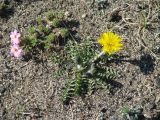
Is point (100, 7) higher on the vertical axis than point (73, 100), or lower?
higher

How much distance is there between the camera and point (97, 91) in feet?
14.6

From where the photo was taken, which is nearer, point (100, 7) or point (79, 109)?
point (79, 109)

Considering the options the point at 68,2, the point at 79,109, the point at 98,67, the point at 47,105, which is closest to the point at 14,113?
the point at 47,105

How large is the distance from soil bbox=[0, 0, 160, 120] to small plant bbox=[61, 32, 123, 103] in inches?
2.9

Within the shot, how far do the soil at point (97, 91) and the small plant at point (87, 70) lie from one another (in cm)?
7

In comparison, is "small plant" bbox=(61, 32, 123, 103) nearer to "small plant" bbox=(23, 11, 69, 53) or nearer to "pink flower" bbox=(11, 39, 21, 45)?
"small plant" bbox=(23, 11, 69, 53)

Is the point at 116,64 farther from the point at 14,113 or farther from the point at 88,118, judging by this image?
the point at 14,113

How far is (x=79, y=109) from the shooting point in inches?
172

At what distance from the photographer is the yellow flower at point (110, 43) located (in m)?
4.24

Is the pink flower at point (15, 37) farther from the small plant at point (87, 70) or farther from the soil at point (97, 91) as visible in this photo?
the small plant at point (87, 70)

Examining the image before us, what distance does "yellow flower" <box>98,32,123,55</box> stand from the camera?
13.9ft

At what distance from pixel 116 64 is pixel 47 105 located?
0.81 m

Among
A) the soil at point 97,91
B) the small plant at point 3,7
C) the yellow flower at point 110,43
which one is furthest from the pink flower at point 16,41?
the yellow flower at point 110,43

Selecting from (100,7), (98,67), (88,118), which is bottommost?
(88,118)
